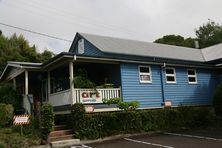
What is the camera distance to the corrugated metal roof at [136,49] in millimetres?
21172

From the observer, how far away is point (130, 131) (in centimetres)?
1591

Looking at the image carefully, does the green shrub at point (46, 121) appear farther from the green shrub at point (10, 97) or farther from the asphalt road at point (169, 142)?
the green shrub at point (10, 97)

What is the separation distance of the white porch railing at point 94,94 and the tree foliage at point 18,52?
2495 centimetres

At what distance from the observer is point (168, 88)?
64.2 feet

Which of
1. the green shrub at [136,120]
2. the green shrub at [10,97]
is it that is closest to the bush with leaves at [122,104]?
the green shrub at [136,120]

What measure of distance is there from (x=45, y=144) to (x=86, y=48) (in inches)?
449

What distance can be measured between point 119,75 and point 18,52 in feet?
90.5

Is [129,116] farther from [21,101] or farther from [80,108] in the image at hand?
[21,101]

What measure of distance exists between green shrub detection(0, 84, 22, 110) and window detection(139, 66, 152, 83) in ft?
24.6

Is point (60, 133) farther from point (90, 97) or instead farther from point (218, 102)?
point (218, 102)

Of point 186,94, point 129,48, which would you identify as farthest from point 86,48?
point 186,94

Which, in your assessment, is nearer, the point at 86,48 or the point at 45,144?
the point at 45,144

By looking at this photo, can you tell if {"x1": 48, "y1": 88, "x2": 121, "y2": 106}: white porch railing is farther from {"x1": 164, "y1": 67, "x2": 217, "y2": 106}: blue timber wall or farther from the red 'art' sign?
{"x1": 164, "y1": 67, "x2": 217, "y2": 106}: blue timber wall

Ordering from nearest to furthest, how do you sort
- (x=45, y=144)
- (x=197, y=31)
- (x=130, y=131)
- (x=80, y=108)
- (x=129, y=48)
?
(x=45, y=144)
(x=80, y=108)
(x=130, y=131)
(x=129, y=48)
(x=197, y=31)
